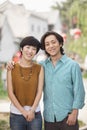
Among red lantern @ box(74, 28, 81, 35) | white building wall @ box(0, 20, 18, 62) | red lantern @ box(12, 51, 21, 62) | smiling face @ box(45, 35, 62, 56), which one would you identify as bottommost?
red lantern @ box(12, 51, 21, 62)

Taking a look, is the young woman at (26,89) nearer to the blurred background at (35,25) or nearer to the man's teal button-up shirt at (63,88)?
the man's teal button-up shirt at (63,88)

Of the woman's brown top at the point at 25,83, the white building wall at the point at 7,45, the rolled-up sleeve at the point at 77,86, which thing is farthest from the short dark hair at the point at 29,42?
the white building wall at the point at 7,45

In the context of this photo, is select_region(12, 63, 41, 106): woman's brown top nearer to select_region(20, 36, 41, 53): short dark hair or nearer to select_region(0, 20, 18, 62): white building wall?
select_region(20, 36, 41, 53): short dark hair

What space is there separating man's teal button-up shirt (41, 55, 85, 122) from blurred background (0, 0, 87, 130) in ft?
4.42

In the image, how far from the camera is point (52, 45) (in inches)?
71.9

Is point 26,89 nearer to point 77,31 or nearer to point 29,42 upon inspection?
point 29,42

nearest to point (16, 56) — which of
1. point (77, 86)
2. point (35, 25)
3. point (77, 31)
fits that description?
point (35, 25)

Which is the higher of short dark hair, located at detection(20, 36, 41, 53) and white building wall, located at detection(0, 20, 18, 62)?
short dark hair, located at detection(20, 36, 41, 53)

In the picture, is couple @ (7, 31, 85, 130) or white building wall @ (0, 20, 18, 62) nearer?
couple @ (7, 31, 85, 130)

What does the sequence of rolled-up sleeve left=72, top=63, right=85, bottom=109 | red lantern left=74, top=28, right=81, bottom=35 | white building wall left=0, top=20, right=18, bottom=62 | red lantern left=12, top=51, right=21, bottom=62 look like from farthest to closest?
red lantern left=74, top=28, right=81, bottom=35
white building wall left=0, top=20, right=18, bottom=62
red lantern left=12, top=51, right=21, bottom=62
rolled-up sleeve left=72, top=63, right=85, bottom=109

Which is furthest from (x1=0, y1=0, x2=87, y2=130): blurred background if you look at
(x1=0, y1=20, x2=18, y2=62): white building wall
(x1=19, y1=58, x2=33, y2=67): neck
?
(x1=19, y1=58, x2=33, y2=67): neck

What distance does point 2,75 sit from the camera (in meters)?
3.24

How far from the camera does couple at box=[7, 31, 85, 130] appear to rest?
1.81m

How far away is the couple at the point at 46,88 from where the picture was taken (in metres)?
1.81
